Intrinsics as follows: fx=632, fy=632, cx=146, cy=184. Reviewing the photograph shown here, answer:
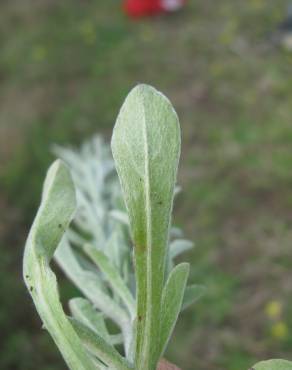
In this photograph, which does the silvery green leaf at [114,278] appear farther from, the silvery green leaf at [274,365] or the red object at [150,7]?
the red object at [150,7]

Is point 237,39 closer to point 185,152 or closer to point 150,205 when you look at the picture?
point 185,152

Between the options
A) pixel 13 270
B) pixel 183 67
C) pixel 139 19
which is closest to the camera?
pixel 13 270

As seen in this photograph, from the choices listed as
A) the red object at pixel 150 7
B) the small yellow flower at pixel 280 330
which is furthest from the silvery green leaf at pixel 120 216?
the red object at pixel 150 7

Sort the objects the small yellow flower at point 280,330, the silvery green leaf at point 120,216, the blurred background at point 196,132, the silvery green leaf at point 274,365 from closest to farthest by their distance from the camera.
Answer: the silvery green leaf at point 274,365 < the silvery green leaf at point 120,216 < the small yellow flower at point 280,330 < the blurred background at point 196,132

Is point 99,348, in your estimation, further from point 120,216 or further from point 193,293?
point 120,216

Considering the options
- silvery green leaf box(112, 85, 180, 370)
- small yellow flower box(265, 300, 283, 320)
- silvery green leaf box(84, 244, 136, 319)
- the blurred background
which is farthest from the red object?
silvery green leaf box(112, 85, 180, 370)

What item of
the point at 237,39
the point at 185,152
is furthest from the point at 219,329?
the point at 237,39

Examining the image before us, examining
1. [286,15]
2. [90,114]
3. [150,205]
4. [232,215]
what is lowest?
[286,15]
